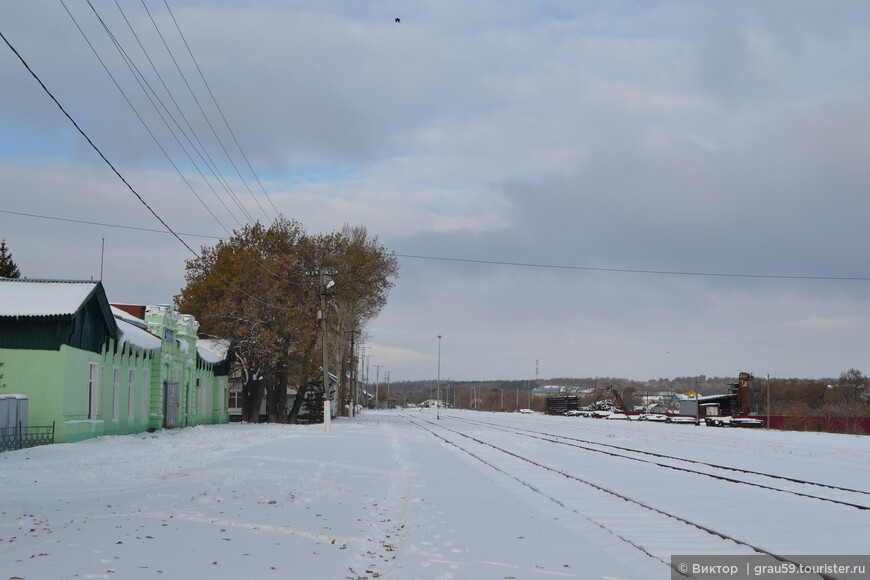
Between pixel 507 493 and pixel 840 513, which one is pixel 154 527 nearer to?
pixel 507 493

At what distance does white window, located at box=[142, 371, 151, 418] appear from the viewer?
122ft

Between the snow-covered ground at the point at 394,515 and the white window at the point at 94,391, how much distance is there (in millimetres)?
6005

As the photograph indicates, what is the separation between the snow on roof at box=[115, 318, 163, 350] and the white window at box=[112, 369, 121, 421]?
4.60ft

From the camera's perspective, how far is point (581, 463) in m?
24.4

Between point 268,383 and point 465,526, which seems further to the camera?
point 268,383

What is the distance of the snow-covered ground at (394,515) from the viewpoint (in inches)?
363

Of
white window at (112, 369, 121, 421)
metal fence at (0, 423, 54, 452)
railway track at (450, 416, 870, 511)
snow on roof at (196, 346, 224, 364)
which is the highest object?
snow on roof at (196, 346, 224, 364)

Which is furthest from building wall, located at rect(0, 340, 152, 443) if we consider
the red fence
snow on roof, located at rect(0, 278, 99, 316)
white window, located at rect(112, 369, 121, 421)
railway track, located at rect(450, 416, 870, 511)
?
the red fence

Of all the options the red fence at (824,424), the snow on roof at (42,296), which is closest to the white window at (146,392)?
the snow on roof at (42,296)

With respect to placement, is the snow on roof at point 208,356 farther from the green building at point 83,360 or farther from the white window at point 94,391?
the white window at point 94,391

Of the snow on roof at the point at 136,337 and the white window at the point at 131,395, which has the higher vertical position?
the snow on roof at the point at 136,337

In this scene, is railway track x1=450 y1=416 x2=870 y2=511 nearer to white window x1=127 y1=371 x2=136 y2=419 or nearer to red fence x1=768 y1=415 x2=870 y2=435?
white window x1=127 y1=371 x2=136 y2=419

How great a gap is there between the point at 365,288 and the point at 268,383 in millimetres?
9007

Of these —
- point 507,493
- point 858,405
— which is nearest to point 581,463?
point 507,493
